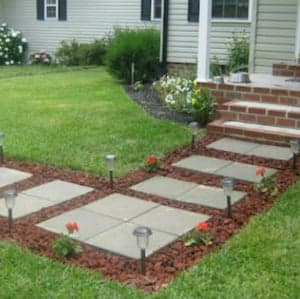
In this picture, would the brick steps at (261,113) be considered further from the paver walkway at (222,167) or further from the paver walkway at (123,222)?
the paver walkway at (123,222)

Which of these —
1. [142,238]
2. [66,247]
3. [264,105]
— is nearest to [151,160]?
[66,247]

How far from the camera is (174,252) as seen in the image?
346 cm

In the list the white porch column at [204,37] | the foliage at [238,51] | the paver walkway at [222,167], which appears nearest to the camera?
the paver walkway at [222,167]

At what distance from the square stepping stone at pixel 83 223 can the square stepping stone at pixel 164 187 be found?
64 centimetres

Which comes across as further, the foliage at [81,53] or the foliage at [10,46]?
the foliage at [10,46]

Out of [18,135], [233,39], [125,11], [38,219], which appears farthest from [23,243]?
[125,11]

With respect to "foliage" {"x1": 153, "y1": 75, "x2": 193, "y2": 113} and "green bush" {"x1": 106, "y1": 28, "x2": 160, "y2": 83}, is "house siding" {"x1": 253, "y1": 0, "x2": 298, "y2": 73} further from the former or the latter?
"green bush" {"x1": 106, "y1": 28, "x2": 160, "y2": 83}

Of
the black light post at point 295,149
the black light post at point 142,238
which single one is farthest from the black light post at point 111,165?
the black light post at point 295,149

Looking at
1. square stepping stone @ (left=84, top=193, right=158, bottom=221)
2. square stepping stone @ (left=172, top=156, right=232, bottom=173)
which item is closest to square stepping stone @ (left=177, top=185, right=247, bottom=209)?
square stepping stone @ (left=84, top=193, right=158, bottom=221)

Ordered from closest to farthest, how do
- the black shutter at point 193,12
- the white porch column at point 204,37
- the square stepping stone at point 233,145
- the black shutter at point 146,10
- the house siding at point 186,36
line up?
the square stepping stone at point 233,145, the white porch column at point 204,37, the house siding at point 186,36, the black shutter at point 193,12, the black shutter at point 146,10

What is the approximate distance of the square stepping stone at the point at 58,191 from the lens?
4.38 metres

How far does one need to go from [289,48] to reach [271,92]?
294 cm

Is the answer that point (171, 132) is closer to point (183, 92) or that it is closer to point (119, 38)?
point (183, 92)

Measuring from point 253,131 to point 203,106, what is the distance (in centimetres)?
84
